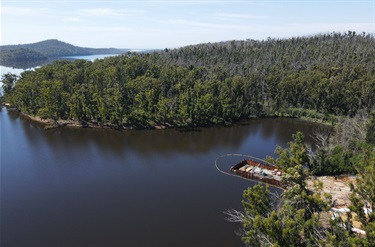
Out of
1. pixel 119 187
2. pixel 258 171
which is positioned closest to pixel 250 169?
pixel 258 171

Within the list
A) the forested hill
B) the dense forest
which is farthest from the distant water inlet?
the forested hill

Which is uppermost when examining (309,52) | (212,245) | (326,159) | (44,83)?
(309,52)

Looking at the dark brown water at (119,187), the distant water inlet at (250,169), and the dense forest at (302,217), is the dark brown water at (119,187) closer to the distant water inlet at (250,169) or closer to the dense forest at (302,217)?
the distant water inlet at (250,169)

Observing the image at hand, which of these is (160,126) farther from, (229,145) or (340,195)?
(340,195)

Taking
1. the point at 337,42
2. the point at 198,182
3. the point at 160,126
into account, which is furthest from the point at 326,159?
the point at 337,42

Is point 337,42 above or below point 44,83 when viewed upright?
above

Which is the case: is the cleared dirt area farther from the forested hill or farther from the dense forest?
the forested hill
